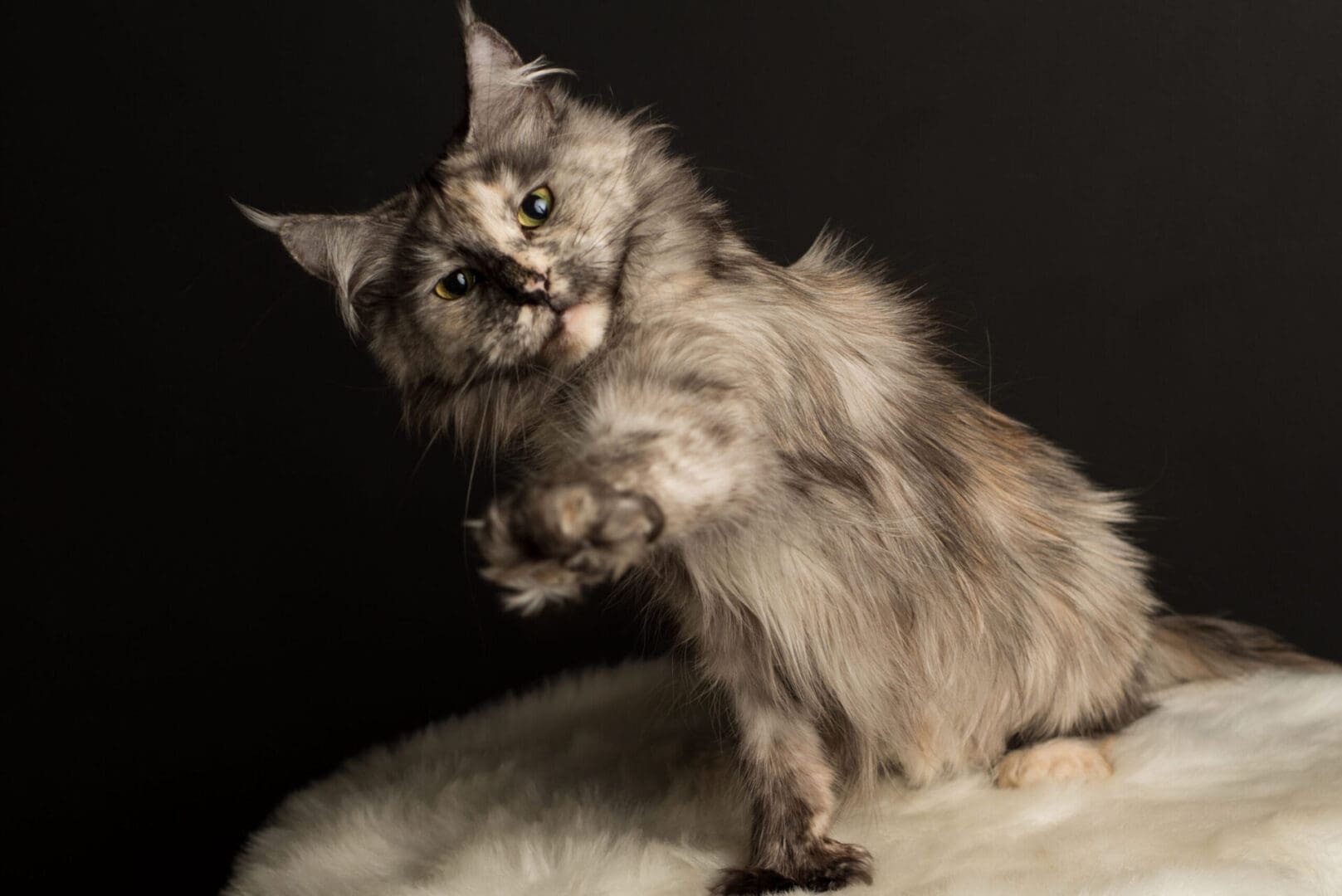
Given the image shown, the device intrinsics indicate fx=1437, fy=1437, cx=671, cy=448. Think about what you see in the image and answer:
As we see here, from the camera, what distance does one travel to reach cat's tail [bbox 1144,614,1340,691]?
2.69 m

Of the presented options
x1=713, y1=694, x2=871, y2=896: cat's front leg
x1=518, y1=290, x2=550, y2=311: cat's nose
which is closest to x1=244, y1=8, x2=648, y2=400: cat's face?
x1=518, y1=290, x2=550, y2=311: cat's nose

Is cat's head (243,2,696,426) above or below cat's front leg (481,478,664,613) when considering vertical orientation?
above

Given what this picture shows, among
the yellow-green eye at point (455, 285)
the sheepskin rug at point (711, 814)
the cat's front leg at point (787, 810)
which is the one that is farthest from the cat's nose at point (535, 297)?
the sheepskin rug at point (711, 814)

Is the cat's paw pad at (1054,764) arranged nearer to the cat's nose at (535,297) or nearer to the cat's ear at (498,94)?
the cat's nose at (535,297)

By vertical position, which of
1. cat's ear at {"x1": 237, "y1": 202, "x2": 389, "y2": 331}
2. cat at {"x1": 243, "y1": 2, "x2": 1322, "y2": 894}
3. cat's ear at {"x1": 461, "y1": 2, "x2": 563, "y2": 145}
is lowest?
cat at {"x1": 243, "y1": 2, "x2": 1322, "y2": 894}

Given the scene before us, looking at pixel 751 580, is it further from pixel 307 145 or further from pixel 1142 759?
pixel 307 145

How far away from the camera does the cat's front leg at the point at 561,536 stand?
147cm

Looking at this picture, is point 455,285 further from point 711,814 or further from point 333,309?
point 333,309

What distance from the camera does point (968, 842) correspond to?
2033mm

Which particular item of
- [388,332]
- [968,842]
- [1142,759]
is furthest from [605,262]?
[1142,759]

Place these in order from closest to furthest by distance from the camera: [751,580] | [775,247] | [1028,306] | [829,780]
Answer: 1. [751,580]
2. [829,780]
3. [775,247]
4. [1028,306]

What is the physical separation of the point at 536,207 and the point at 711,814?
1.01m

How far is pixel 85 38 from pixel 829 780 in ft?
7.34

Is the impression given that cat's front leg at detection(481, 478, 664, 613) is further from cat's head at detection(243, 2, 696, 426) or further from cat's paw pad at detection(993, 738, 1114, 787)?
cat's paw pad at detection(993, 738, 1114, 787)
